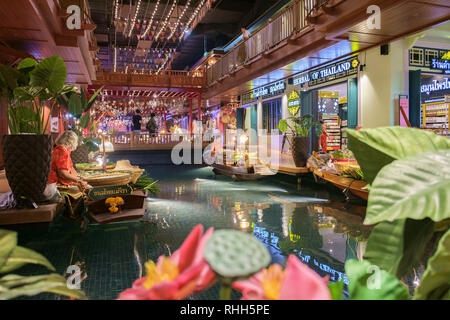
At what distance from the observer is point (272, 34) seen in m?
10.6

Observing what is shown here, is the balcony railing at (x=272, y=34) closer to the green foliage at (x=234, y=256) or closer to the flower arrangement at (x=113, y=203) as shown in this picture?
the flower arrangement at (x=113, y=203)

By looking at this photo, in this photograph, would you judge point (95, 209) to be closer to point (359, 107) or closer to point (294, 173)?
point (294, 173)

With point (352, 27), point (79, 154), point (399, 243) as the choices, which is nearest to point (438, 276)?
point (399, 243)

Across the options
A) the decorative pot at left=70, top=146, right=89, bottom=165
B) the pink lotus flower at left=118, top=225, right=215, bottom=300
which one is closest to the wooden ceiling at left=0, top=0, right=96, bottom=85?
the decorative pot at left=70, top=146, right=89, bottom=165

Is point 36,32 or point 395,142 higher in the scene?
point 36,32

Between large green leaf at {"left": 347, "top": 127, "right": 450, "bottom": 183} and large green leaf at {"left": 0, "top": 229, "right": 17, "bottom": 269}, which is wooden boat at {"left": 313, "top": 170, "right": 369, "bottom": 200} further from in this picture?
large green leaf at {"left": 0, "top": 229, "right": 17, "bottom": 269}

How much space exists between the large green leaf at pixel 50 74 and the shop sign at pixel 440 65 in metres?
10.2

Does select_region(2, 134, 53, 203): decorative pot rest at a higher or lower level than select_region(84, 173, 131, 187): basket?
higher

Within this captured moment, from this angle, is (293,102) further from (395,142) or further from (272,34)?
(395,142)

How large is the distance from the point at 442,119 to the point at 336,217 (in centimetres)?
864

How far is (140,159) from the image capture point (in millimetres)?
16547

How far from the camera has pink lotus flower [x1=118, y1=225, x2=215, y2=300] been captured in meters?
0.45

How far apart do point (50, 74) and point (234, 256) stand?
12.4 ft

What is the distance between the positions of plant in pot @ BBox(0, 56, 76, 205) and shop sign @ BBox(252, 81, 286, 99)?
1175 cm
